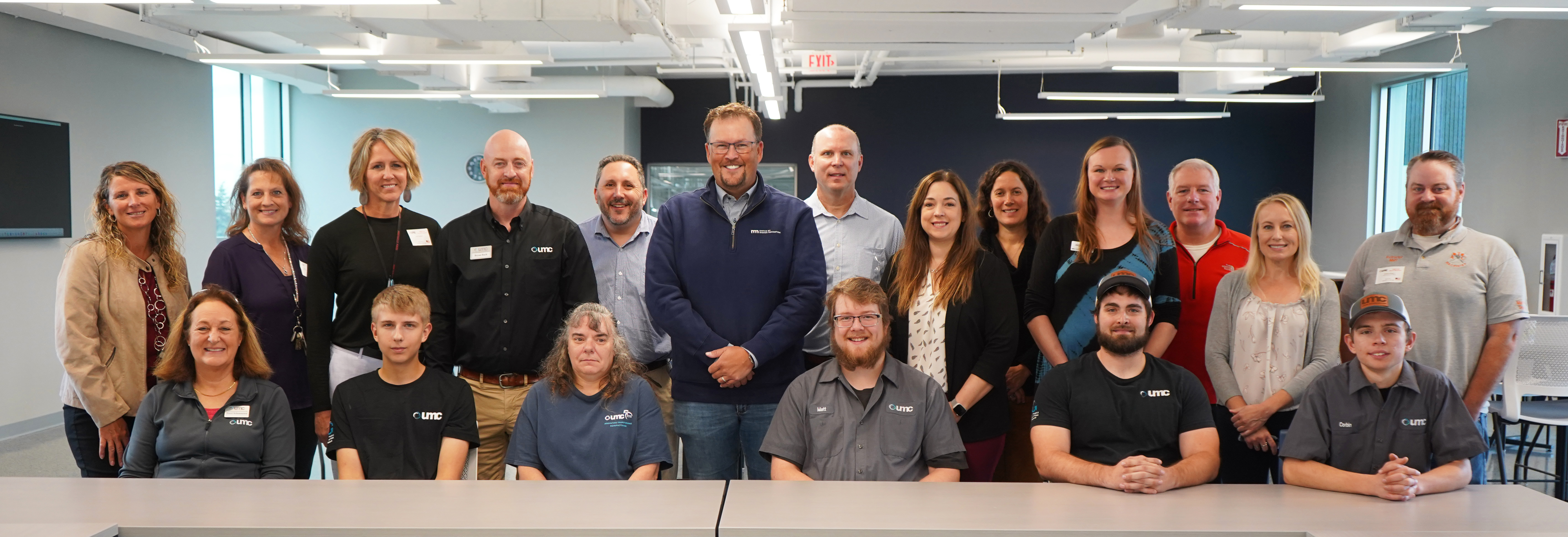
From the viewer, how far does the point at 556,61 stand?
921 centimetres

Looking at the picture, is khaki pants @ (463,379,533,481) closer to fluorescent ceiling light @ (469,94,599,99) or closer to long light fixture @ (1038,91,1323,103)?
fluorescent ceiling light @ (469,94,599,99)

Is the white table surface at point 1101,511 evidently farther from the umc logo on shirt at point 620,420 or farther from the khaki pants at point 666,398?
the khaki pants at point 666,398

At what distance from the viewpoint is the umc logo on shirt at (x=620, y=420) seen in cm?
266

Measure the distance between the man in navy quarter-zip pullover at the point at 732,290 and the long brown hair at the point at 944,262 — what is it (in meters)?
0.27

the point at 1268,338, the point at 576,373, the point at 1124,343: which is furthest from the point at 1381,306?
the point at 576,373

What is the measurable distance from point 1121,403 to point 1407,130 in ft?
28.4

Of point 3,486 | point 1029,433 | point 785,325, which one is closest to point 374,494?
point 3,486

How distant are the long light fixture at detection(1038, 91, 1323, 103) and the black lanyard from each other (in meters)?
Result: 6.50

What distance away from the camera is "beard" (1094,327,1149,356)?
Result: 8.05 feet

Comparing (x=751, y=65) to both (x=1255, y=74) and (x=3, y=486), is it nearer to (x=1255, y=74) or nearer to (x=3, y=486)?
(x=1255, y=74)

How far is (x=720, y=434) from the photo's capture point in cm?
285

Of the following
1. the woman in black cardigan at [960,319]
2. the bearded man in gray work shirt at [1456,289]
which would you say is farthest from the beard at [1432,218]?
the woman in black cardigan at [960,319]

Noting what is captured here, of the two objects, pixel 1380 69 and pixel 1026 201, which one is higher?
pixel 1380 69

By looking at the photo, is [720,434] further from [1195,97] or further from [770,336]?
[1195,97]
